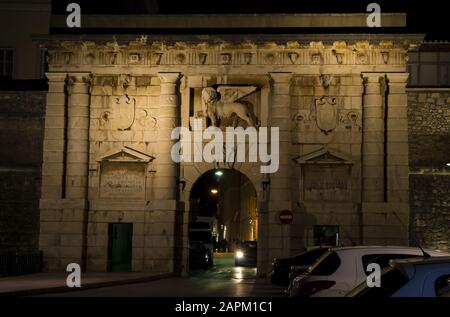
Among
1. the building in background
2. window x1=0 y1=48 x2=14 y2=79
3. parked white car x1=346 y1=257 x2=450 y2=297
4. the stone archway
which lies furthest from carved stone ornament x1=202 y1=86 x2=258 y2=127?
parked white car x1=346 y1=257 x2=450 y2=297

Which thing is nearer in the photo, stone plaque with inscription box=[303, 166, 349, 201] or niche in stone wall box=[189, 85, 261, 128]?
stone plaque with inscription box=[303, 166, 349, 201]

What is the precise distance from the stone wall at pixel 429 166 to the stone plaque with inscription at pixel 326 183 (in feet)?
11.5

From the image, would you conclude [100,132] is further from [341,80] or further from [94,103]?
[341,80]

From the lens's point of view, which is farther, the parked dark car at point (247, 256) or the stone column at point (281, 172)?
the parked dark car at point (247, 256)

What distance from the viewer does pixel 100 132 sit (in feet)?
Result: 119

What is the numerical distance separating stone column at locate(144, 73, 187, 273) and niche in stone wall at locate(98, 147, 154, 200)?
0.74 meters

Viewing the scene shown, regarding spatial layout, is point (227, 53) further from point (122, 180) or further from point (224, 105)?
point (122, 180)

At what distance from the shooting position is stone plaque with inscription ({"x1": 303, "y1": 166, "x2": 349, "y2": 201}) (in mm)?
35750

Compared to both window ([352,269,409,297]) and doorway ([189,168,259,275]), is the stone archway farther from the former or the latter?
doorway ([189,168,259,275])

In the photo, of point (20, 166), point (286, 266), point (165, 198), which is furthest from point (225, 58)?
point (20, 166)

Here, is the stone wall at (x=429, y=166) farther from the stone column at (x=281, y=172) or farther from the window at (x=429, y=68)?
the stone column at (x=281, y=172)

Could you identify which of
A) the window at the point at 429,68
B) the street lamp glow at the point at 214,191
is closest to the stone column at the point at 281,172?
the window at the point at 429,68

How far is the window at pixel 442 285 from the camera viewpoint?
773 centimetres

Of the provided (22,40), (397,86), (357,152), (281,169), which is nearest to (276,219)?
(281,169)
